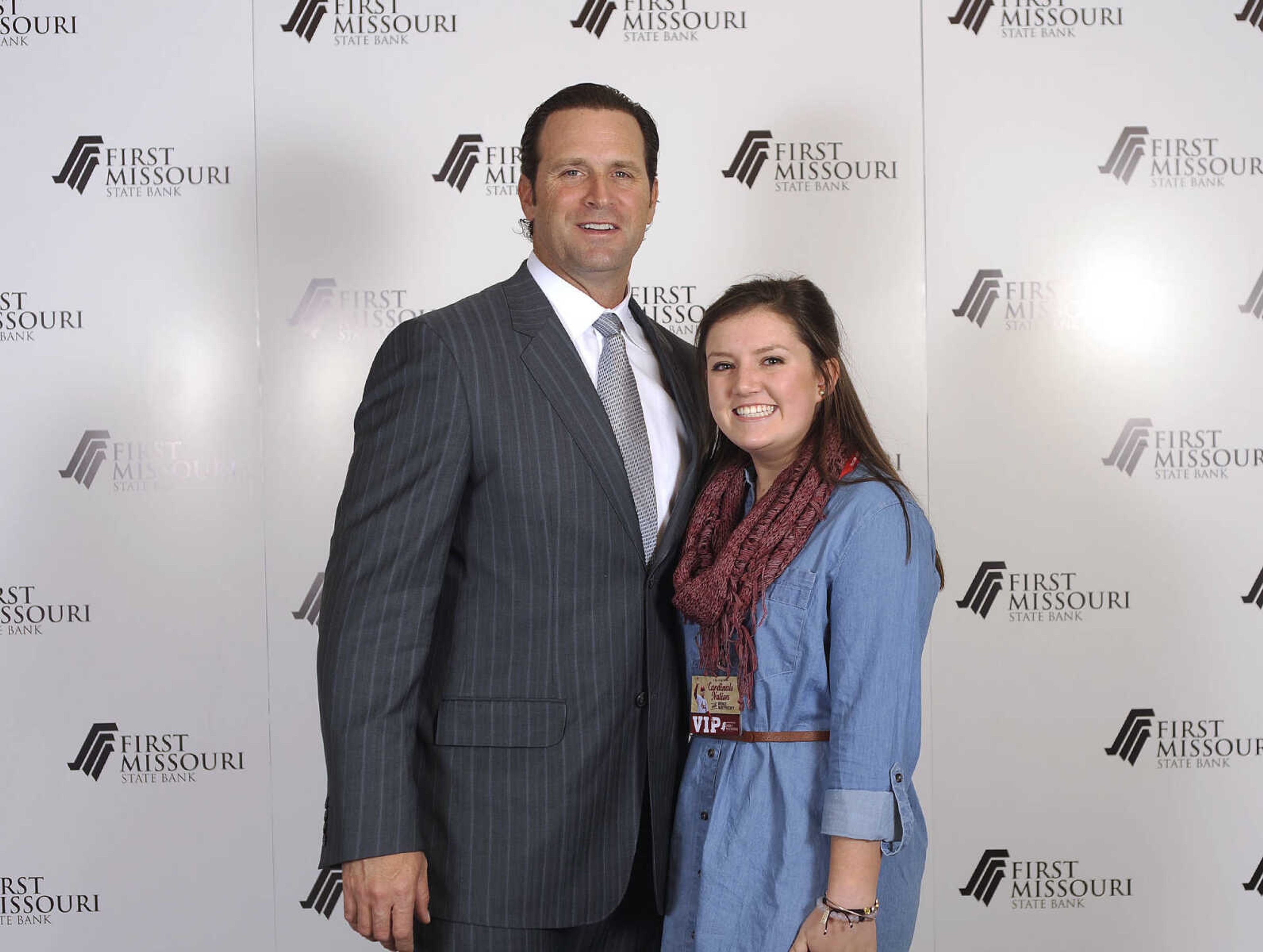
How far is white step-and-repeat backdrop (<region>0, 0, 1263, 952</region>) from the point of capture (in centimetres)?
314

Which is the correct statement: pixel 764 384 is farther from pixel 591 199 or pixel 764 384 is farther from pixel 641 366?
pixel 591 199

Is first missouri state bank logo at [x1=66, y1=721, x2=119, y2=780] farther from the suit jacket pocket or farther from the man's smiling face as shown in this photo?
the man's smiling face

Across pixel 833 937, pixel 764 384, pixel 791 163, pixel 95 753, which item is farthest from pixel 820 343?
pixel 95 753

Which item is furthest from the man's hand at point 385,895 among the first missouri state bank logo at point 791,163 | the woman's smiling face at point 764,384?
the first missouri state bank logo at point 791,163

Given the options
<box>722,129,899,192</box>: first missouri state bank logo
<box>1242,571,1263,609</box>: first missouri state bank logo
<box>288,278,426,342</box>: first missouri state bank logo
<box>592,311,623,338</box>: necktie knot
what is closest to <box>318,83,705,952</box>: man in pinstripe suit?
<box>592,311,623,338</box>: necktie knot

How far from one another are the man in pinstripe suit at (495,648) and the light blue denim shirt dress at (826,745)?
0.19 metres

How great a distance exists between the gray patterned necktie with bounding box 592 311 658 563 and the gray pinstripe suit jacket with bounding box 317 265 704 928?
52 millimetres

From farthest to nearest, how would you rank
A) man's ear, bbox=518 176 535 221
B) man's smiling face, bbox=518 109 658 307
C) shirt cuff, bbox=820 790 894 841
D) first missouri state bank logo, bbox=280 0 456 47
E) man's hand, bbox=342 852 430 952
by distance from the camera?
first missouri state bank logo, bbox=280 0 456 47 < man's ear, bbox=518 176 535 221 < man's smiling face, bbox=518 109 658 307 < man's hand, bbox=342 852 430 952 < shirt cuff, bbox=820 790 894 841

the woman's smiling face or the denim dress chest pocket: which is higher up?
the woman's smiling face

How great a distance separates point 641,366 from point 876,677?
0.78 m

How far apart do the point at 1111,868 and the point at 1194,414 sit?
1345mm

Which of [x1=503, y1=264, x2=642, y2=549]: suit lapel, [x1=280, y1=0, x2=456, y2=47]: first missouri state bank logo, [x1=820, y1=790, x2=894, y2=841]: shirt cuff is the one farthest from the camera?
[x1=280, y1=0, x2=456, y2=47]: first missouri state bank logo

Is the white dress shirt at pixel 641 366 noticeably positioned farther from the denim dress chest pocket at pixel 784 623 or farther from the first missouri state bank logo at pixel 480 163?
the first missouri state bank logo at pixel 480 163

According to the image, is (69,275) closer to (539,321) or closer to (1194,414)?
(539,321)
